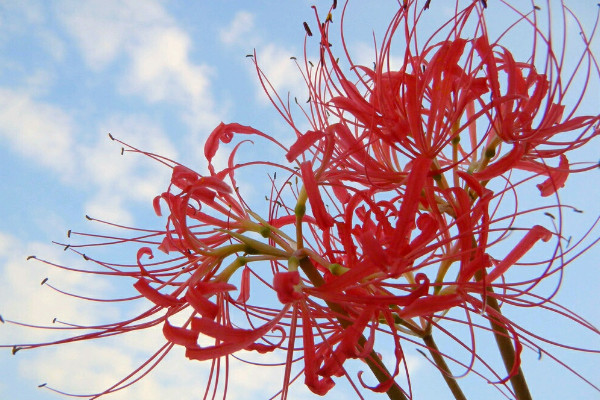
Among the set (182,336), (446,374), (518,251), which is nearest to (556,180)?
(518,251)

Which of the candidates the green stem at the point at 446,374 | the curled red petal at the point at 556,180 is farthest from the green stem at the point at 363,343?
the curled red petal at the point at 556,180

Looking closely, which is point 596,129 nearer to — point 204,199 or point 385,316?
point 385,316

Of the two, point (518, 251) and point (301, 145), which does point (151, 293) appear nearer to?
point (301, 145)

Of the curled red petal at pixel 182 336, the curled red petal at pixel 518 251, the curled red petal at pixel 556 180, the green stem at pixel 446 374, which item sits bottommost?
the green stem at pixel 446 374

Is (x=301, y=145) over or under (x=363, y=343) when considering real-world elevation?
over

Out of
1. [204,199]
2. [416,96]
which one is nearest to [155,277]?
[204,199]

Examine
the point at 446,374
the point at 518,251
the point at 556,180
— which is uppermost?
the point at 556,180

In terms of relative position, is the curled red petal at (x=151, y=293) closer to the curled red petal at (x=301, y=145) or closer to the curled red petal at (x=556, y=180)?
the curled red petal at (x=301, y=145)

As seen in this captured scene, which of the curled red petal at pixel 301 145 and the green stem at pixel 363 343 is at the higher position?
the curled red petal at pixel 301 145
